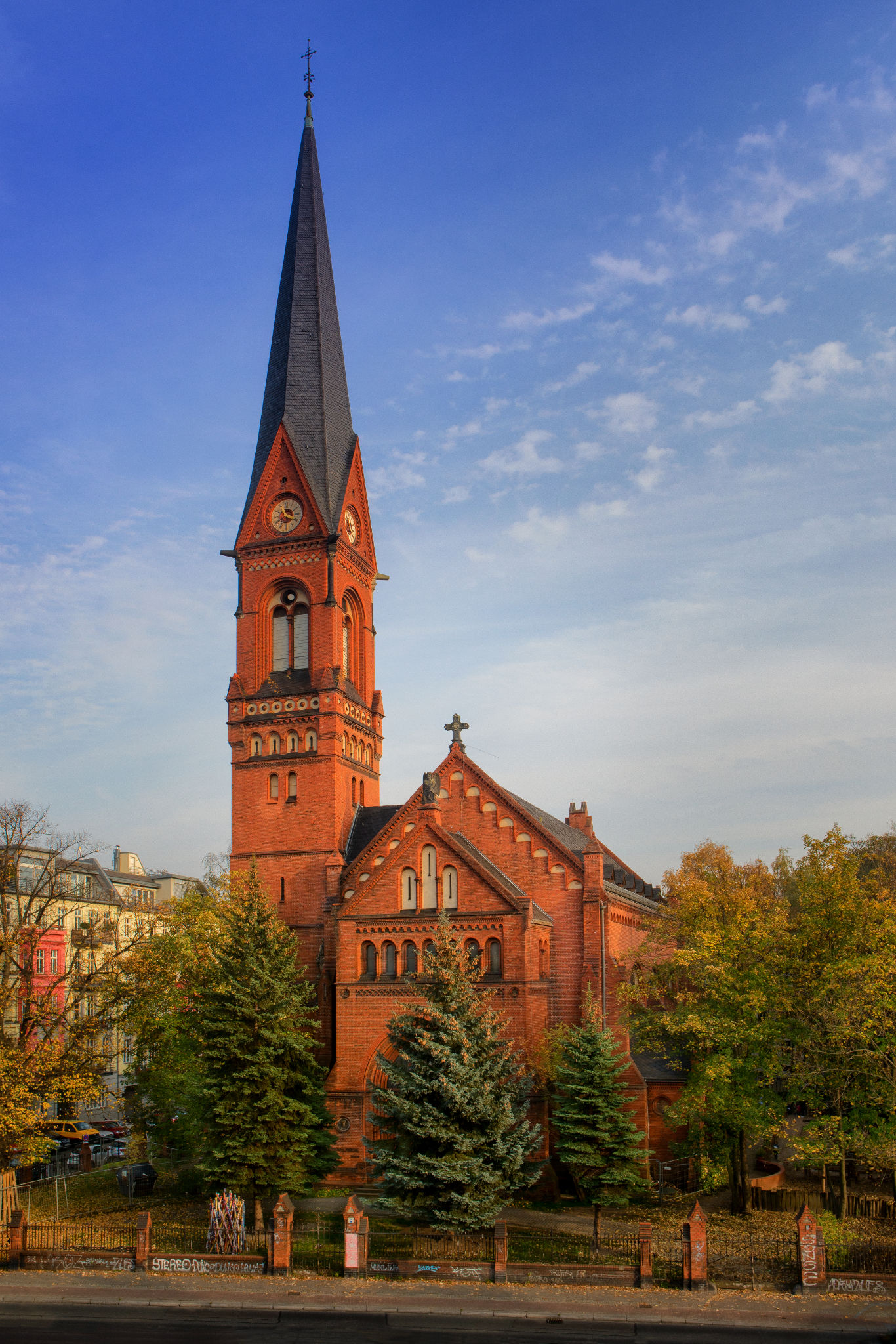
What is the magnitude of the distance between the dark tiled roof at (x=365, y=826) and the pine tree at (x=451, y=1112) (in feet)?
43.3

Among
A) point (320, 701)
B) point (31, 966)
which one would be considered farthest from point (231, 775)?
point (31, 966)

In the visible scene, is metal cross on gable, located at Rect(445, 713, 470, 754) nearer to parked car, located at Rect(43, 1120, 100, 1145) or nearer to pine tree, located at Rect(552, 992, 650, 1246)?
pine tree, located at Rect(552, 992, 650, 1246)


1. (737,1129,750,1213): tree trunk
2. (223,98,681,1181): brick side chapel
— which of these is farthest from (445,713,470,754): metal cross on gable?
(737,1129,750,1213): tree trunk

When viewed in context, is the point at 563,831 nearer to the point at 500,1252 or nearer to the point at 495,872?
the point at 495,872

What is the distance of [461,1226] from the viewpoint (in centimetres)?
2467

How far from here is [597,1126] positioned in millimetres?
27438

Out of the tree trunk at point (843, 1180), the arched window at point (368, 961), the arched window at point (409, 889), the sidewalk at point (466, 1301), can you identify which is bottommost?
the sidewalk at point (466, 1301)

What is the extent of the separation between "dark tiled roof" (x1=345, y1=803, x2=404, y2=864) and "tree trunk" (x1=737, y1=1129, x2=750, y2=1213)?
54.2ft

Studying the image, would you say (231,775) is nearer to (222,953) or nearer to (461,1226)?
(222,953)

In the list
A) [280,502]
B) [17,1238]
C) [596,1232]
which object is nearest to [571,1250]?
[596,1232]

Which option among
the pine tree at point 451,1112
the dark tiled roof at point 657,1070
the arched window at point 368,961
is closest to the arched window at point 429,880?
the arched window at point 368,961

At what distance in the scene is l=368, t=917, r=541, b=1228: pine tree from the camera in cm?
2489

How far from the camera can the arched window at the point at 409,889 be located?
35656 millimetres

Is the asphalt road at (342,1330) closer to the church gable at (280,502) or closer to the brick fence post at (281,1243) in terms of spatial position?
the brick fence post at (281,1243)
